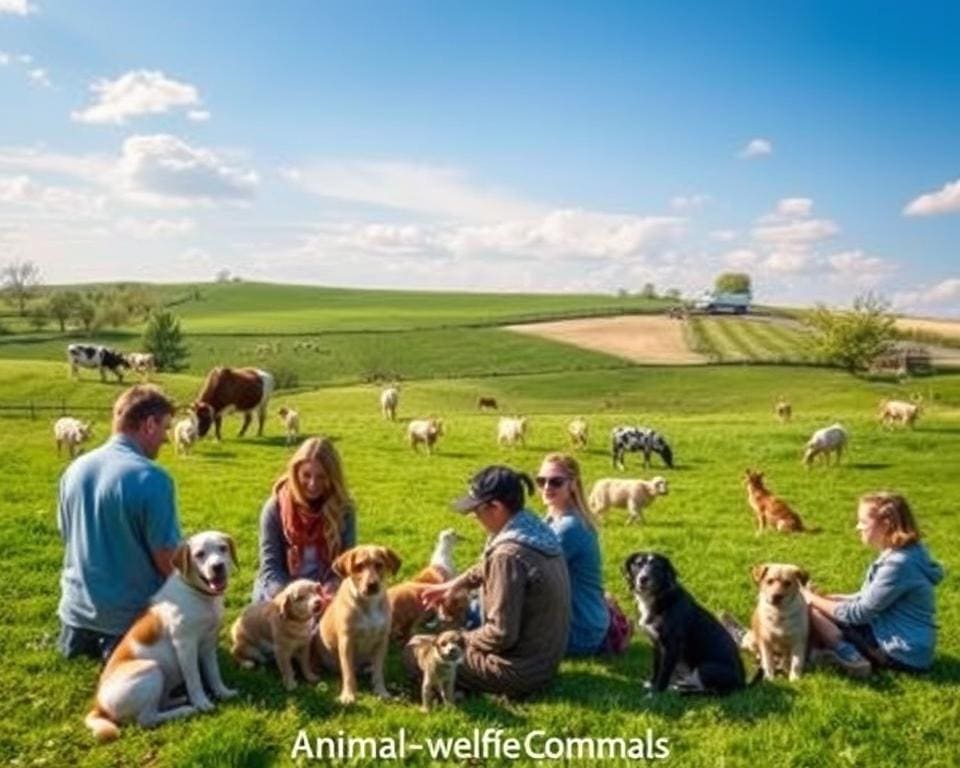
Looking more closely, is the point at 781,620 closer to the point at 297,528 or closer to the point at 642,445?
the point at 297,528

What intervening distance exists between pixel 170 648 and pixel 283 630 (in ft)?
3.47

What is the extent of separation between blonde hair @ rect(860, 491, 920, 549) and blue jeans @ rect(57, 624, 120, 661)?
23.4 ft

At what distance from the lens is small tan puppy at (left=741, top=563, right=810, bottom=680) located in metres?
8.95

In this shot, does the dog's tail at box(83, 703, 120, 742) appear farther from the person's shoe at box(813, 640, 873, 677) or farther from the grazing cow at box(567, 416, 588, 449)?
the grazing cow at box(567, 416, 588, 449)

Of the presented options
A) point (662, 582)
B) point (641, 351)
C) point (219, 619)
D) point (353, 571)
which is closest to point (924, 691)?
point (662, 582)

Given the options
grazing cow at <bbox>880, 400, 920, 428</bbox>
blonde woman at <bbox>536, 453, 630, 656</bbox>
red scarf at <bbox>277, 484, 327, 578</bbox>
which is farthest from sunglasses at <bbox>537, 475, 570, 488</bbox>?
grazing cow at <bbox>880, 400, 920, 428</bbox>

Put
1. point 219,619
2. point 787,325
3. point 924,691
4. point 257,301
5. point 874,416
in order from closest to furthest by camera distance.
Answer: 1. point 219,619
2. point 924,691
3. point 874,416
4. point 787,325
5. point 257,301

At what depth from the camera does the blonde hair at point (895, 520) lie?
9.36 m

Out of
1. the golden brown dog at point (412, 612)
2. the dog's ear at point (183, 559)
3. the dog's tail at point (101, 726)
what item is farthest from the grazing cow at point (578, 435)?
the dog's tail at point (101, 726)

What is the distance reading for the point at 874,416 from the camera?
40938mm

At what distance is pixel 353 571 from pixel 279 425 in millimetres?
29684

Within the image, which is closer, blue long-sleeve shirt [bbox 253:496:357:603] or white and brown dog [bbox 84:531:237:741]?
white and brown dog [bbox 84:531:237:741]

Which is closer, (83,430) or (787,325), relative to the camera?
(83,430)

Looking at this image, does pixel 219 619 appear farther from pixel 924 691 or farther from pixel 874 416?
pixel 874 416
